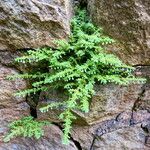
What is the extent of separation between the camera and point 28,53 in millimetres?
1941

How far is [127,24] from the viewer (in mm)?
1889

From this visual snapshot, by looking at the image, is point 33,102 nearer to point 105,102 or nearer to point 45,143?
point 45,143

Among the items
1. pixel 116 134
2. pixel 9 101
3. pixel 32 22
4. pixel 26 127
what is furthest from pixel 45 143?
pixel 32 22

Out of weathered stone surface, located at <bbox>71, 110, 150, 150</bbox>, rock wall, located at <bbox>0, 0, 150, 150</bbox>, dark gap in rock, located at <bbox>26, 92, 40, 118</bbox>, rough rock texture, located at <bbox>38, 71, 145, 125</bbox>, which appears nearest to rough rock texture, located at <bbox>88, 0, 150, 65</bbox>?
rock wall, located at <bbox>0, 0, 150, 150</bbox>

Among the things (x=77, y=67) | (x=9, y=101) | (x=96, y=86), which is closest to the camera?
(x=77, y=67)

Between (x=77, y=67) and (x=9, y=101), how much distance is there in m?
0.61

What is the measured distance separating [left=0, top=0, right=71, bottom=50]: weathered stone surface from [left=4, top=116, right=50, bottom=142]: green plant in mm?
536

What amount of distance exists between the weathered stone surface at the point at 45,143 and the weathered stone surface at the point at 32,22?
672 mm

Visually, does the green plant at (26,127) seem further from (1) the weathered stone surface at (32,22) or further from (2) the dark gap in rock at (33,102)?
(1) the weathered stone surface at (32,22)

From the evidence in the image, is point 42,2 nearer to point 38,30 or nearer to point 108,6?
point 38,30

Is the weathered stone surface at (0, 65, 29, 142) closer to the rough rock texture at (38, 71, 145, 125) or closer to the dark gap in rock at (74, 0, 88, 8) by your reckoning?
the rough rock texture at (38, 71, 145, 125)

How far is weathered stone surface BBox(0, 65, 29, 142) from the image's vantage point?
79.4 inches

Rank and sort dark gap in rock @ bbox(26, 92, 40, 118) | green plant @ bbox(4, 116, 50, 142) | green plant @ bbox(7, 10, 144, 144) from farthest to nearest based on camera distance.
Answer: dark gap in rock @ bbox(26, 92, 40, 118) < green plant @ bbox(4, 116, 50, 142) < green plant @ bbox(7, 10, 144, 144)

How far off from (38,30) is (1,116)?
2.36 feet
